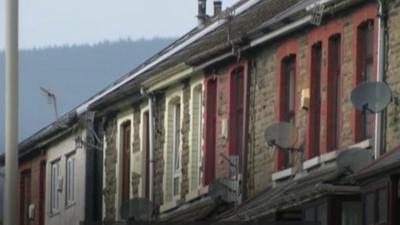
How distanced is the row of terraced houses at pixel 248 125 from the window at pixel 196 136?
39 mm

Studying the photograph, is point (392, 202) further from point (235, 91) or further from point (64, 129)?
point (64, 129)

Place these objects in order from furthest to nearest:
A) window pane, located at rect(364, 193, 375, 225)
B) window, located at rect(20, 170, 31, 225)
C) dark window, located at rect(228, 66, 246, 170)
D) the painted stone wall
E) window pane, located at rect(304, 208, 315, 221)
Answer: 1. window, located at rect(20, 170, 31, 225)
2. the painted stone wall
3. dark window, located at rect(228, 66, 246, 170)
4. window pane, located at rect(304, 208, 315, 221)
5. window pane, located at rect(364, 193, 375, 225)

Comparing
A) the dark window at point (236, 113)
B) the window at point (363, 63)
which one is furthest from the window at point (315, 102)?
the dark window at point (236, 113)

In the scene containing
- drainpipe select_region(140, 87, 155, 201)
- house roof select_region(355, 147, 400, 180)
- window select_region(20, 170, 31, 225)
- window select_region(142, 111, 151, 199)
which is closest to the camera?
house roof select_region(355, 147, 400, 180)

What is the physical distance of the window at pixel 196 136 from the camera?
151ft

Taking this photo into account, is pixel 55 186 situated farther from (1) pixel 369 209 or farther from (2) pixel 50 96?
(1) pixel 369 209

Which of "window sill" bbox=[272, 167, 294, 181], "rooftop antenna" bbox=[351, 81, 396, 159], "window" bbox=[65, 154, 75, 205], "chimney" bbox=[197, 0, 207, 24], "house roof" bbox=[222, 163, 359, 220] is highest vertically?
"chimney" bbox=[197, 0, 207, 24]

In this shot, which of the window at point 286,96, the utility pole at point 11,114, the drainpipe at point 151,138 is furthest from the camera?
the drainpipe at point 151,138

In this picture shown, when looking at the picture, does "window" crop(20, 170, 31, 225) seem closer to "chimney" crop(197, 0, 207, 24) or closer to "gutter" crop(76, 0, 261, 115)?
"gutter" crop(76, 0, 261, 115)

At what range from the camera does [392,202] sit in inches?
1109

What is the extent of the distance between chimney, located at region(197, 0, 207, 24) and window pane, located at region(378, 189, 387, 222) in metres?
26.6

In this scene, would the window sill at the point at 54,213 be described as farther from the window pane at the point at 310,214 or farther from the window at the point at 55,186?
the window pane at the point at 310,214

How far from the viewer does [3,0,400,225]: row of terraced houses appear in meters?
34.1

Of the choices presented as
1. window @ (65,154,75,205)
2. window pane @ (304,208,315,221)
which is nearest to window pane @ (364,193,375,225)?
window pane @ (304,208,315,221)
